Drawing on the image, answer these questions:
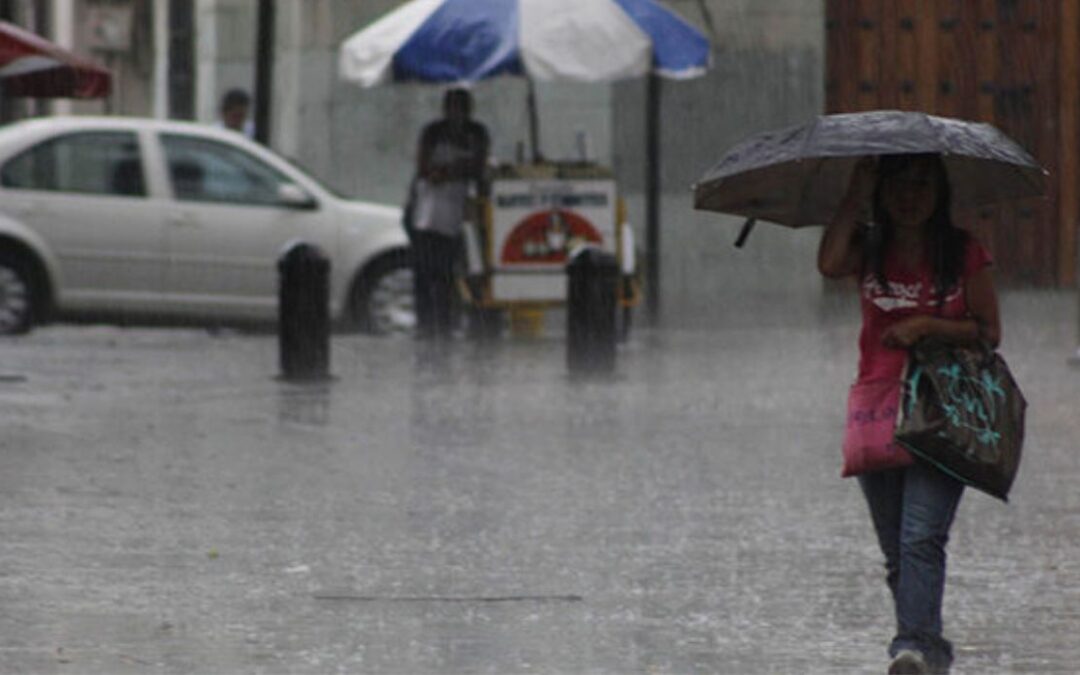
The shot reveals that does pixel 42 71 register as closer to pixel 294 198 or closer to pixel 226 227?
pixel 226 227

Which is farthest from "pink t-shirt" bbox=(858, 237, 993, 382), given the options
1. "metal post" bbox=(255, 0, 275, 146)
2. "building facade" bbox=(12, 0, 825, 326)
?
"building facade" bbox=(12, 0, 825, 326)

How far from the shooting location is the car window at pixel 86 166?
847 inches

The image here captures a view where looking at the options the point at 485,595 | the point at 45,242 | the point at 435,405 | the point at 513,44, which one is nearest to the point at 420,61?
the point at 513,44

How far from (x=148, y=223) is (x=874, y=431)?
14300mm

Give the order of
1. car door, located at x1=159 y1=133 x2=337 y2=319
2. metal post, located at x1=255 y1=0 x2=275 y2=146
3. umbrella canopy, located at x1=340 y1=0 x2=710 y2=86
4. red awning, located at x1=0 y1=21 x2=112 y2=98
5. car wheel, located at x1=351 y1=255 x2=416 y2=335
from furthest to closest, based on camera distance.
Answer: metal post, located at x1=255 y1=0 x2=275 y2=146 < car wheel, located at x1=351 y1=255 x2=416 y2=335 < car door, located at x1=159 y1=133 x2=337 y2=319 < umbrella canopy, located at x1=340 y1=0 x2=710 y2=86 < red awning, located at x1=0 y1=21 x2=112 y2=98

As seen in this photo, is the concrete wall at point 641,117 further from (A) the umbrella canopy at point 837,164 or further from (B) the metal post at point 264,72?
(A) the umbrella canopy at point 837,164

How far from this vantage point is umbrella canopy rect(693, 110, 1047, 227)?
24.9ft

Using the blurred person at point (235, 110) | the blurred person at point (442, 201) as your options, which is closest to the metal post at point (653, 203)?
the blurred person at point (442, 201)

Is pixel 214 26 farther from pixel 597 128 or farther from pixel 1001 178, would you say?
pixel 1001 178

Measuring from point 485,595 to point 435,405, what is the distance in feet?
22.4

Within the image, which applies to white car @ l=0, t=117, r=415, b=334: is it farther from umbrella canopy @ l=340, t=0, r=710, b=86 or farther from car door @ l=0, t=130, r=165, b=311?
umbrella canopy @ l=340, t=0, r=710, b=86

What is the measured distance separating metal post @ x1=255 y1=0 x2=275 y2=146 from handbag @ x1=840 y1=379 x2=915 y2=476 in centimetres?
1644

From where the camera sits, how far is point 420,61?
21.4 meters

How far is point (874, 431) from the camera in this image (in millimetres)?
7758
